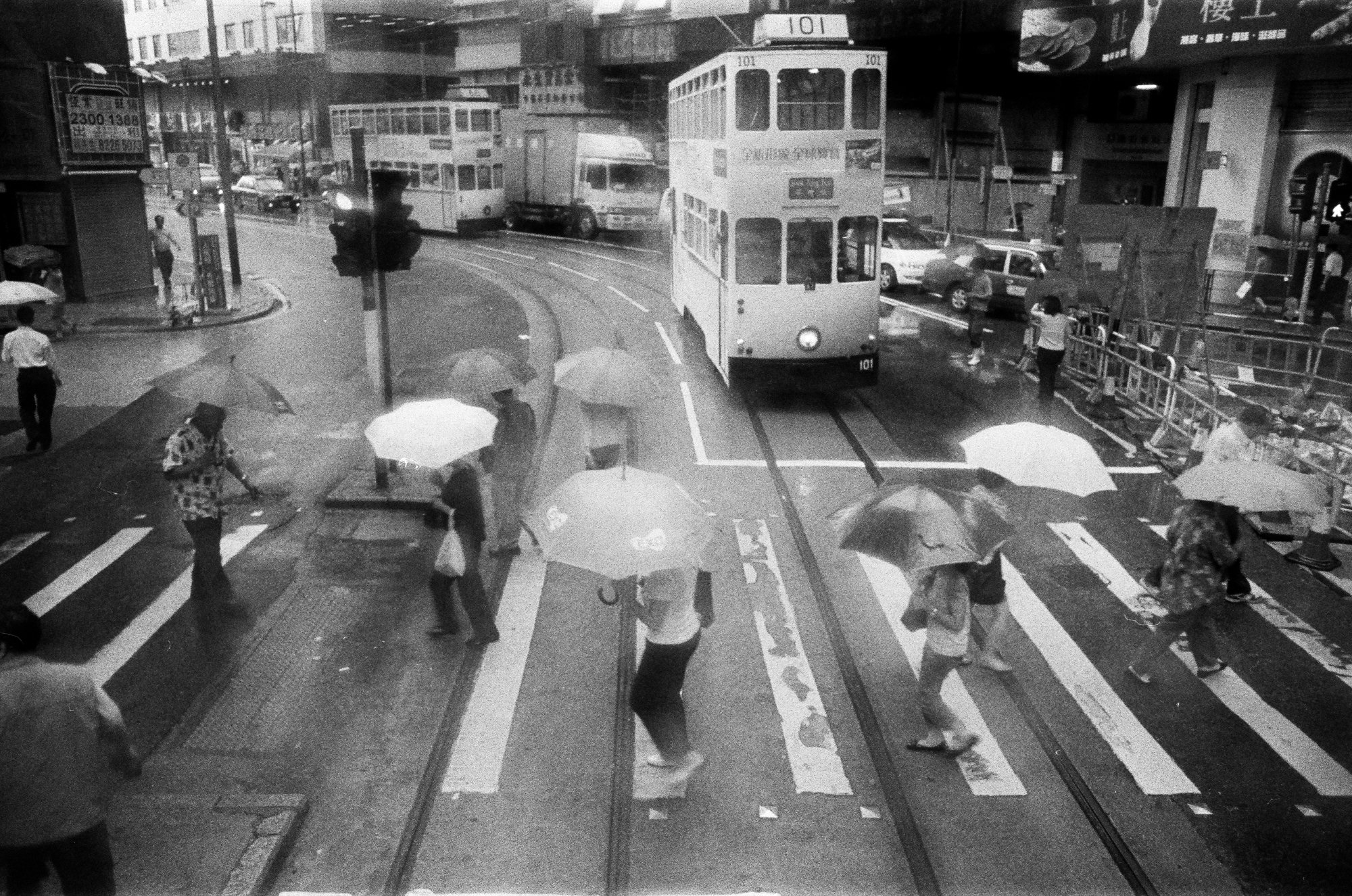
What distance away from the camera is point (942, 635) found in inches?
255

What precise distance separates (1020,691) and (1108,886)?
2.16m

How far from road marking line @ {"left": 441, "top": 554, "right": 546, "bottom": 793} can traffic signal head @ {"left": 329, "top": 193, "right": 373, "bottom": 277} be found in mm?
3434

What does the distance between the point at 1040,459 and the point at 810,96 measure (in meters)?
8.35

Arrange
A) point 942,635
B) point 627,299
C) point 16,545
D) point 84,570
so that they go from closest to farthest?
point 942,635
point 84,570
point 16,545
point 627,299

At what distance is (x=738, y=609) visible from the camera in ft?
29.2

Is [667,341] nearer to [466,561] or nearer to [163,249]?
[466,561]

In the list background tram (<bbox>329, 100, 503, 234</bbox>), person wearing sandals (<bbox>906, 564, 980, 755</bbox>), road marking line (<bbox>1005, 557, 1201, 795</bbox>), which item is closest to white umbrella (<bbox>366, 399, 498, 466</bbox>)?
person wearing sandals (<bbox>906, 564, 980, 755</bbox>)

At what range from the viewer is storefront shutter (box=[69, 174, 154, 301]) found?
24828 mm

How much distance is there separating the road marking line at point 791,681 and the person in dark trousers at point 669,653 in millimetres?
778

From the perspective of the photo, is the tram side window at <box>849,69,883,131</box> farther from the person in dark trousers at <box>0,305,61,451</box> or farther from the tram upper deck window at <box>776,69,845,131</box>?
the person in dark trousers at <box>0,305,61,451</box>

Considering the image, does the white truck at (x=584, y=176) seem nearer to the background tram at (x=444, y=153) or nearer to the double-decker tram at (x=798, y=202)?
the background tram at (x=444, y=153)

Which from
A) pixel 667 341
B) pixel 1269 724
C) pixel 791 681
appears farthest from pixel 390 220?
pixel 667 341

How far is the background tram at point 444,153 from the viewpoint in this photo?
37750 mm

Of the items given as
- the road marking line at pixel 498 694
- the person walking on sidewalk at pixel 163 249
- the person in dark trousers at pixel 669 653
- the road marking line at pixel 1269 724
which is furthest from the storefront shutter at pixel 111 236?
the road marking line at pixel 1269 724
